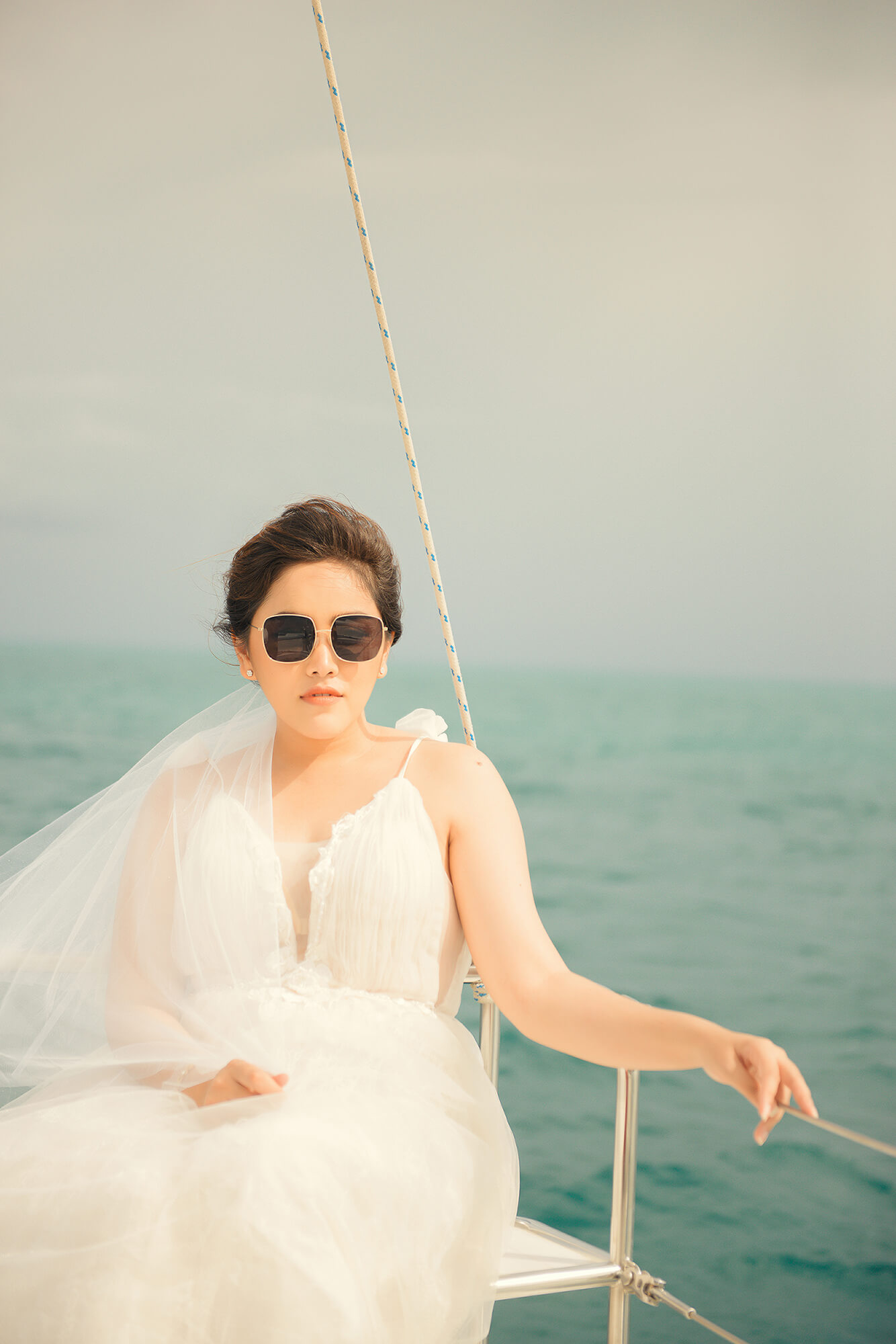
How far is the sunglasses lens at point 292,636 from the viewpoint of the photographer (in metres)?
1.96

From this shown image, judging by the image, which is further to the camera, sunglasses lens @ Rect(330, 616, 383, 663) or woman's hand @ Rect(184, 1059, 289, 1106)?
sunglasses lens @ Rect(330, 616, 383, 663)

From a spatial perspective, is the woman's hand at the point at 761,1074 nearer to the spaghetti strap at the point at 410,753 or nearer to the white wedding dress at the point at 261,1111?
the white wedding dress at the point at 261,1111

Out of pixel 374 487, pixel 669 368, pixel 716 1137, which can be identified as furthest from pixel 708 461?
pixel 716 1137

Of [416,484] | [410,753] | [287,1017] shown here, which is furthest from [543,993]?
[416,484]

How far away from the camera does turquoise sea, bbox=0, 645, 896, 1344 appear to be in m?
8.19

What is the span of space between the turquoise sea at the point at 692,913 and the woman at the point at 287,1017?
599cm

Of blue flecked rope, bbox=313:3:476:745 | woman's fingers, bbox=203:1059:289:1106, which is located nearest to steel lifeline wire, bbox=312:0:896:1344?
blue flecked rope, bbox=313:3:476:745

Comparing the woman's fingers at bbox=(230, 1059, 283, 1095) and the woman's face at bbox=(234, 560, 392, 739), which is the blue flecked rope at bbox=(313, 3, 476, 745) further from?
the woman's fingers at bbox=(230, 1059, 283, 1095)

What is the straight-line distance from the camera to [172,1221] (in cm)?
133

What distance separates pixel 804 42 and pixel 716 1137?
46.7ft

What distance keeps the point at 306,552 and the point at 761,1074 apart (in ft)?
3.85

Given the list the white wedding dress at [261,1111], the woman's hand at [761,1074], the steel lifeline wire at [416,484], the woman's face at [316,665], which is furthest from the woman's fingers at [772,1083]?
the woman's face at [316,665]

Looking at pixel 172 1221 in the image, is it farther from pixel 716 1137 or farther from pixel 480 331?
pixel 480 331

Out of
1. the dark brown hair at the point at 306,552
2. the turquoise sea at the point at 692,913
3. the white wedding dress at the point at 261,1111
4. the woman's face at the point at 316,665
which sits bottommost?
the turquoise sea at the point at 692,913
